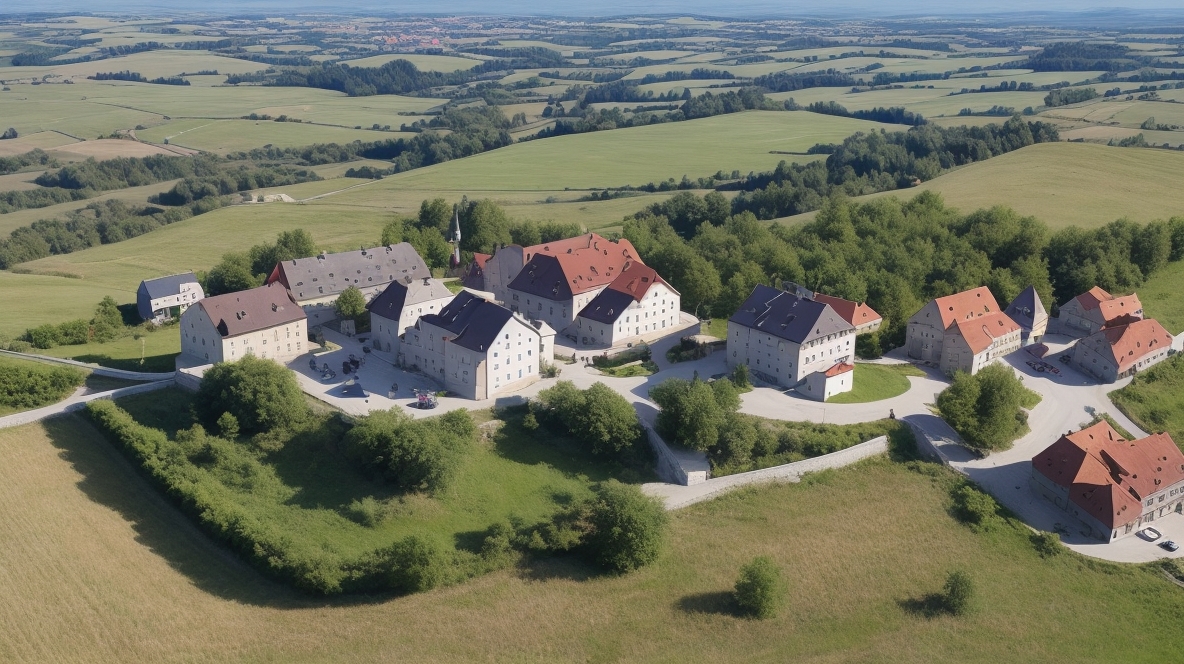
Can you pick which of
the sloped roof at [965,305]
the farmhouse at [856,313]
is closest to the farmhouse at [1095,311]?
the sloped roof at [965,305]

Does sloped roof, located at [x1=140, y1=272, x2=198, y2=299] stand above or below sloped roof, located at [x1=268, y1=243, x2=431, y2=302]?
below

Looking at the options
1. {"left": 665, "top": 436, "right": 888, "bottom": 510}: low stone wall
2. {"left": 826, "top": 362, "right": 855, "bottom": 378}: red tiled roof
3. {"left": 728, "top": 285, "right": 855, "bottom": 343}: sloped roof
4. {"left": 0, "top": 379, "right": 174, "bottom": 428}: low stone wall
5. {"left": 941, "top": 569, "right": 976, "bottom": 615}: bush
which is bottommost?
{"left": 941, "top": 569, "right": 976, "bottom": 615}: bush

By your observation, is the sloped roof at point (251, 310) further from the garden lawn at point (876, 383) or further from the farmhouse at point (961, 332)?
the farmhouse at point (961, 332)

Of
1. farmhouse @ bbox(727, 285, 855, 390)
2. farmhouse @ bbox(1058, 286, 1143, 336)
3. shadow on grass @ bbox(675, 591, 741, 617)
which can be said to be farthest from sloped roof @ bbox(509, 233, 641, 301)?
farmhouse @ bbox(1058, 286, 1143, 336)

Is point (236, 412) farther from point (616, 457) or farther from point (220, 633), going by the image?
point (616, 457)

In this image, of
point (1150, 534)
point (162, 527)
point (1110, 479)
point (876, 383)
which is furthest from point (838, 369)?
point (162, 527)

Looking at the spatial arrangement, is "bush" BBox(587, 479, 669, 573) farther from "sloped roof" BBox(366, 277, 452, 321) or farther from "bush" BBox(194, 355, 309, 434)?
"sloped roof" BBox(366, 277, 452, 321)
